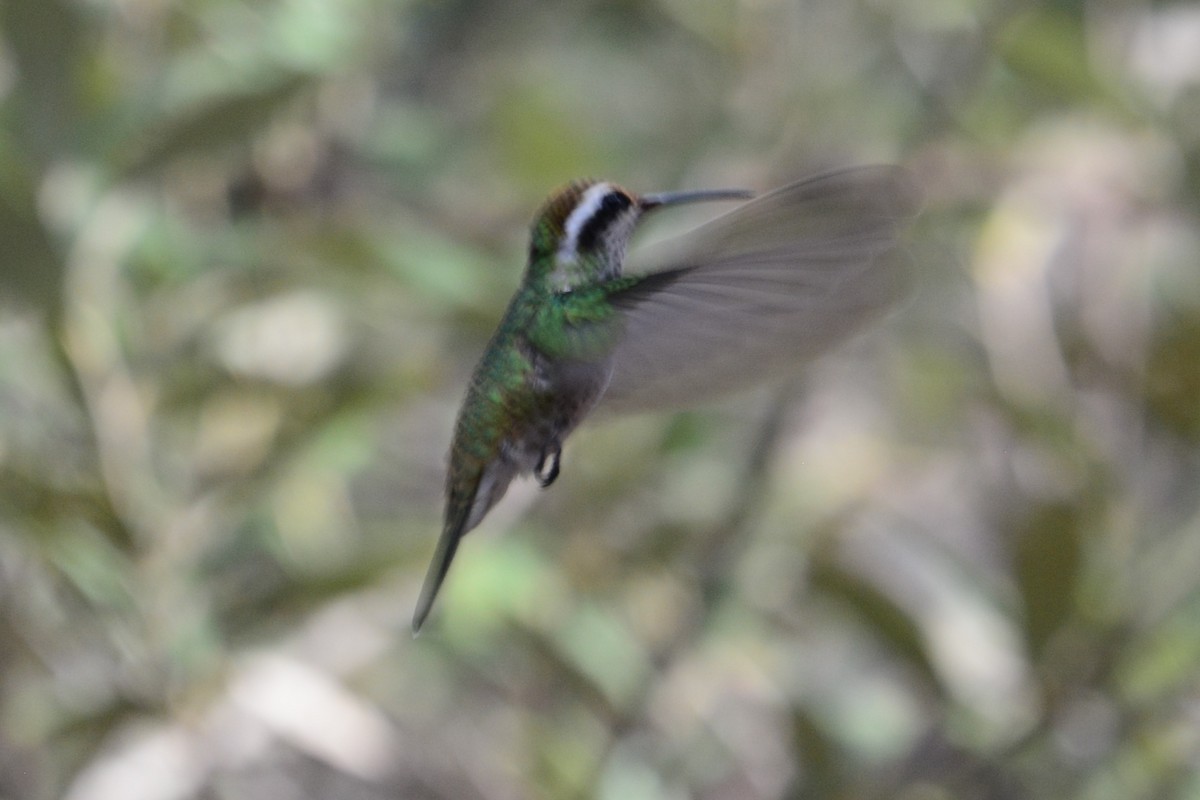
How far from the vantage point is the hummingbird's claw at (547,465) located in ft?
3.33

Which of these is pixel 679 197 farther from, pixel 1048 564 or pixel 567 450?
pixel 567 450

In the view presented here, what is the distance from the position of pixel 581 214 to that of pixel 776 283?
235 millimetres

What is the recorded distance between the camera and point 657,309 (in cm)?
87

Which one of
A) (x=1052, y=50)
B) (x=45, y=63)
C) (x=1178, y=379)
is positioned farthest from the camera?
(x=1052, y=50)

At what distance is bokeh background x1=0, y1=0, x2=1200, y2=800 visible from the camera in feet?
4.15

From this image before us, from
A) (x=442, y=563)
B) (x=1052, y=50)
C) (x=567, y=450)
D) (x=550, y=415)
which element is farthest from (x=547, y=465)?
(x=1052, y=50)

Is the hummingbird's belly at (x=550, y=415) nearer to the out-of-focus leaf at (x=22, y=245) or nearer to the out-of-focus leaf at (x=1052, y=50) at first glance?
the out-of-focus leaf at (x=22, y=245)

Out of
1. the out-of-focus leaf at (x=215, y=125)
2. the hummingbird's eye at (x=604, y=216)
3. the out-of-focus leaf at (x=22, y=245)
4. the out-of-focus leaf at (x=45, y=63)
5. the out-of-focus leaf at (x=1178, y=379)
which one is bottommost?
the out-of-focus leaf at (x=22, y=245)

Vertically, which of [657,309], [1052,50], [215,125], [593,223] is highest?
[1052,50]

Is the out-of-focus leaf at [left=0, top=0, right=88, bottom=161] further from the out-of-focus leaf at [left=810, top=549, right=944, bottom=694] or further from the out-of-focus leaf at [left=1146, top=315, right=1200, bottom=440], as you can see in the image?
the out-of-focus leaf at [left=1146, top=315, right=1200, bottom=440]

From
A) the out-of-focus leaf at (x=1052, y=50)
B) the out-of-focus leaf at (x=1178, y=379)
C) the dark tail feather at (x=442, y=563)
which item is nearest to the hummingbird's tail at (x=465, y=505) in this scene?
the dark tail feather at (x=442, y=563)

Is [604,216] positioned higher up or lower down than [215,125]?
lower down

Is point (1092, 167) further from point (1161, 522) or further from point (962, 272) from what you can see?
point (1161, 522)

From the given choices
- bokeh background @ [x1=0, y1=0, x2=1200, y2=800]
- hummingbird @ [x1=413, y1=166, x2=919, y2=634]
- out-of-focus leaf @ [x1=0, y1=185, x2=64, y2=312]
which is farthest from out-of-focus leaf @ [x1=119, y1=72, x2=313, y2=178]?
hummingbird @ [x1=413, y1=166, x2=919, y2=634]
